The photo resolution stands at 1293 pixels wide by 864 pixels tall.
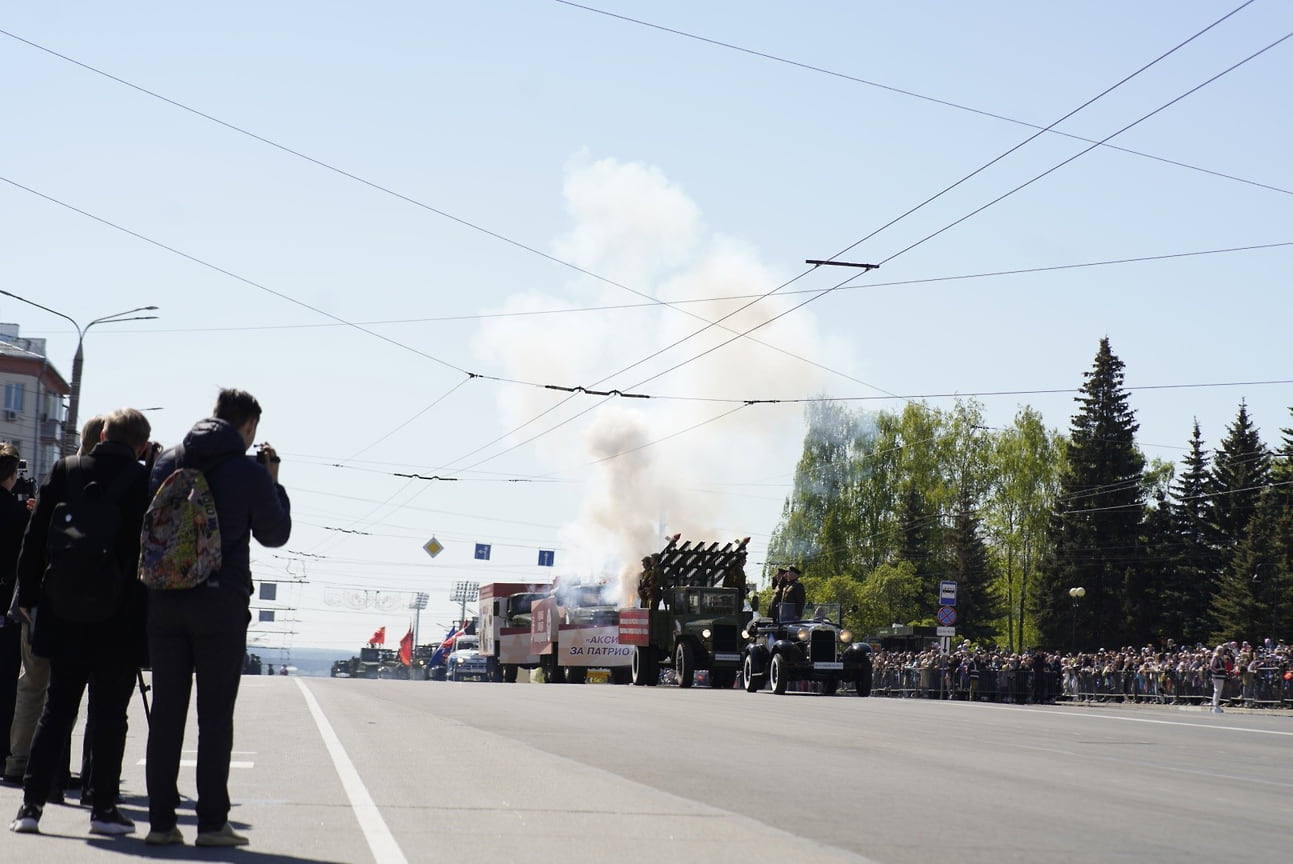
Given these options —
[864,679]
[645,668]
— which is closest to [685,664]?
[645,668]

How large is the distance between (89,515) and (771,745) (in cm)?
905

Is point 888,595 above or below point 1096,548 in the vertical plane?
below

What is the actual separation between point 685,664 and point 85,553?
33626 mm

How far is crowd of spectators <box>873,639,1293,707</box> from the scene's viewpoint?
116 ft

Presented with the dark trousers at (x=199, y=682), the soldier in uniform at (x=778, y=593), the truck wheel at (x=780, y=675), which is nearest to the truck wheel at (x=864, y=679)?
the truck wheel at (x=780, y=675)

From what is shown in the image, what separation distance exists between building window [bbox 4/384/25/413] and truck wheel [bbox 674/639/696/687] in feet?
199

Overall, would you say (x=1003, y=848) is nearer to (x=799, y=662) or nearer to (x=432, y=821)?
(x=432, y=821)

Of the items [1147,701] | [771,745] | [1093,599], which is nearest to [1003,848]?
[771,745]

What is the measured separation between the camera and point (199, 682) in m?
7.14

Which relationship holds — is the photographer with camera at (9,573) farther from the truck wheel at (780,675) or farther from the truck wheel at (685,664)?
the truck wheel at (685,664)

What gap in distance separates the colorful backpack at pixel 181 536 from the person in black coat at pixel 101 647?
0.53 m

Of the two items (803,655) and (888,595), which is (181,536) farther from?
(888,595)

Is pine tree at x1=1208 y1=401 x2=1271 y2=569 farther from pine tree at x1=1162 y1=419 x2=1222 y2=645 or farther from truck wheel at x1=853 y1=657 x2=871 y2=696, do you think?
truck wheel at x1=853 y1=657 x2=871 y2=696

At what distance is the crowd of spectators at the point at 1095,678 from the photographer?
35469 mm
